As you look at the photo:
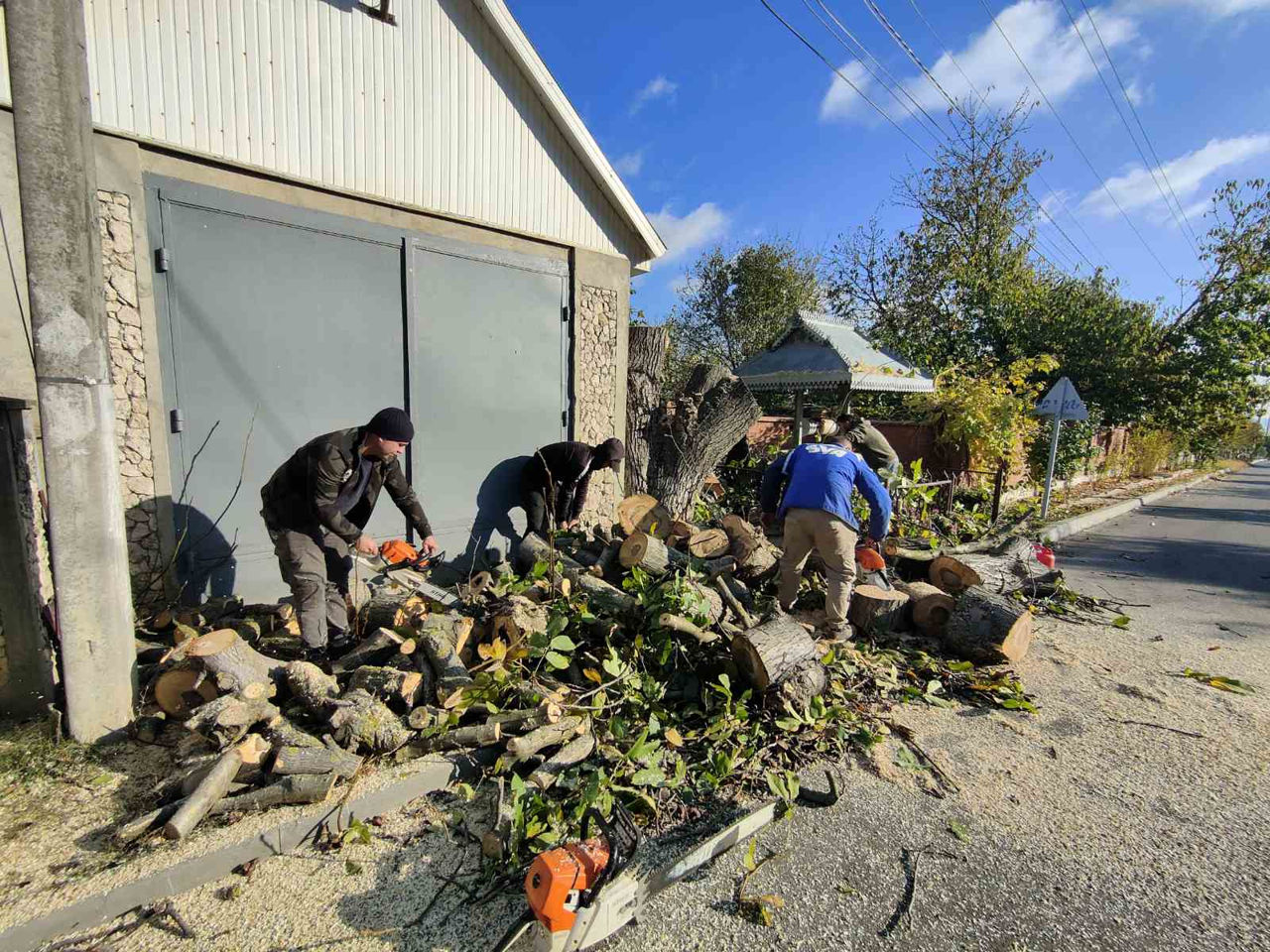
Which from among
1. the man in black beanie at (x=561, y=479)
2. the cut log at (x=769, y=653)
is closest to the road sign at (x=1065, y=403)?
the man in black beanie at (x=561, y=479)

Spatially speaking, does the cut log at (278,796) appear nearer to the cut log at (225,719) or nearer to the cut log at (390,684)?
the cut log at (225,719)

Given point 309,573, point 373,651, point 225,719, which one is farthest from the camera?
point 309,573

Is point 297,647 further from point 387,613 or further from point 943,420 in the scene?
point 943,420

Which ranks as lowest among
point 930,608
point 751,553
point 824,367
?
point 930,608

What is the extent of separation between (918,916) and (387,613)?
3.20 m

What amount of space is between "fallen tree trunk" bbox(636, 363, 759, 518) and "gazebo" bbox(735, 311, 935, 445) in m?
3.22

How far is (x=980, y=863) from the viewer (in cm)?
256

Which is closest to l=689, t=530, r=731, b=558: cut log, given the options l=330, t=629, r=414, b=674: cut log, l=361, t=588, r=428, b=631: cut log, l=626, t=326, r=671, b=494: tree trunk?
l=626, t=326, r=671, b=494: tree trunk

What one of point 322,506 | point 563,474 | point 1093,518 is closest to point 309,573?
point 322,506

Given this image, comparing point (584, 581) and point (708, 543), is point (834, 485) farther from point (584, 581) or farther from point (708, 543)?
point (584, 581)

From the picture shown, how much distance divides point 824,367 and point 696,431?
3.88 metres

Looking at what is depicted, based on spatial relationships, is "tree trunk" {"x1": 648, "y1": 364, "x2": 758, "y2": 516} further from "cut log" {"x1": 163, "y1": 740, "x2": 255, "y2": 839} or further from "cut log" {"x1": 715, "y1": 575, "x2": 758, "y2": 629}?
"cut log" {"x1": 163, "y1": 740, "x2": 255, "y2": 839}

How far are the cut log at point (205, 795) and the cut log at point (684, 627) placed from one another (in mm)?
2130

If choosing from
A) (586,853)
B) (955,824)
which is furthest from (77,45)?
(955,824)
